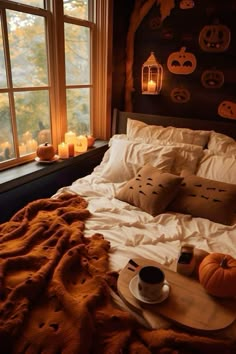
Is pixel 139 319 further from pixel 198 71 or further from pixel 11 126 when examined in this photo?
pixel 198 71

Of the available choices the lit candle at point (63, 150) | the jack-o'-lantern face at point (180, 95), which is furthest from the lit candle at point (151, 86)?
the lit candle at point (63, 150)

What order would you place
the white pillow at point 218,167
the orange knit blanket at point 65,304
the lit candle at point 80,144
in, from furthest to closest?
the lit candle at point 80,144, the white pillow at point 218,167, the orange knit blanket at point 65,304

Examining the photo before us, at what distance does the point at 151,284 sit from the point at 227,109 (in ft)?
6.21

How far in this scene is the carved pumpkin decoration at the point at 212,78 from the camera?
2.39 m

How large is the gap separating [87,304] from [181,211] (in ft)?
3.19

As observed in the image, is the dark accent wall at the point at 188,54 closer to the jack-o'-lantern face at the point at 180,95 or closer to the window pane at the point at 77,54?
the jack-o'-lantern face at the point at 180,95

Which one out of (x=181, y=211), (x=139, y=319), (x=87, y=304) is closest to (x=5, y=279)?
(x=87, y=304)

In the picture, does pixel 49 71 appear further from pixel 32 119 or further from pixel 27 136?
pixel 27 136

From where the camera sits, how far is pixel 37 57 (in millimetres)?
2184

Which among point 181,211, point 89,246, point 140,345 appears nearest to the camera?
point 140,345

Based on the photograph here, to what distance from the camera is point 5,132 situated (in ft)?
6.76

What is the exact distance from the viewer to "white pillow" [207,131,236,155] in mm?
2105

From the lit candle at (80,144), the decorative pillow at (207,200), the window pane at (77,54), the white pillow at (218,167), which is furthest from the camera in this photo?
the lit candle at (80,144)

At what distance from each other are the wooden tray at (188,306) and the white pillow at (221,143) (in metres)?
1.25
